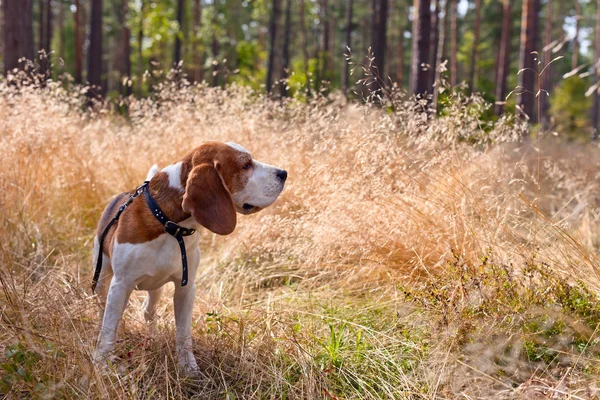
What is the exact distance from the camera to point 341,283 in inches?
160

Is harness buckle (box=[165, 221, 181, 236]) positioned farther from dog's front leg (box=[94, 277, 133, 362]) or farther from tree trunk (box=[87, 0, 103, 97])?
tree trunk (box=[87, 0, 103, 97])

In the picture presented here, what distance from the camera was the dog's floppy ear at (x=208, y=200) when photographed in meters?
2.78

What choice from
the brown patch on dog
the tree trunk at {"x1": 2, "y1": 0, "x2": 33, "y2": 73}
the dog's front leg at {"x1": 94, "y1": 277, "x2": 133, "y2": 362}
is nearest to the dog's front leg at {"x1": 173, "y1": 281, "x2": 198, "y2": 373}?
the dog's front leg at {"x1": 94, "y1": 277, "x2": 133, "y2": 362}

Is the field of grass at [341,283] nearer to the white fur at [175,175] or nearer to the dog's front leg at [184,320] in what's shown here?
the dog's front leg at [184,320]

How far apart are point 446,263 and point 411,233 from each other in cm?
33

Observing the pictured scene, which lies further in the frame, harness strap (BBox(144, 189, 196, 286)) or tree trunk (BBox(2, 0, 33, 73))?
tree trunk (BBox(2, 0, 33, 73))

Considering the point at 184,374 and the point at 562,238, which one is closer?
the point at 184,374

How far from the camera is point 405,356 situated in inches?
119

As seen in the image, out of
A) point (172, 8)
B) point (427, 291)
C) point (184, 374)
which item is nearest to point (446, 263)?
point (427, 291)

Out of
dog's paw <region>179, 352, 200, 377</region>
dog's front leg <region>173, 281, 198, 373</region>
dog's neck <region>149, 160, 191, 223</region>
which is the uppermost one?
dog's neck <region>149, 160, 191, 223</region>

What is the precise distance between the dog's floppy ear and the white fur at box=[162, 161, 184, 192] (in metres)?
0.14

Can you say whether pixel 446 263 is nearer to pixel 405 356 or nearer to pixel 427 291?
pixel 427 291

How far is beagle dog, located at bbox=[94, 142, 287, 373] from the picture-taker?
111 inches

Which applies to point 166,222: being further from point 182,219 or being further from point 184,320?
point 184,320
